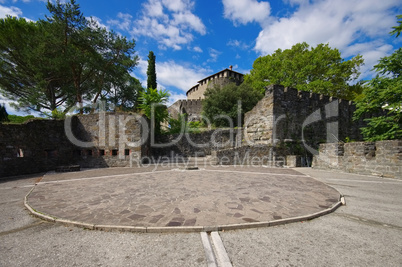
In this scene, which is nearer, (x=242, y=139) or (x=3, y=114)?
(x=3, y=114)

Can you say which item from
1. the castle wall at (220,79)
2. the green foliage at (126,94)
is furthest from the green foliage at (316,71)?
the green foliage at (126,94)

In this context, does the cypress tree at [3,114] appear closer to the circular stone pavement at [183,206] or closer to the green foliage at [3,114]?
the green foliage at [3,114]

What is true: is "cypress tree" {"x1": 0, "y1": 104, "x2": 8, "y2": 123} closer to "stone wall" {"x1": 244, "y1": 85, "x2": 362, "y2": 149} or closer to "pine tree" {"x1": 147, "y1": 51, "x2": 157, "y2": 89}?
"pine tree" {"x1": 147, "y1": 51, "x2": 157, "y2": 89}

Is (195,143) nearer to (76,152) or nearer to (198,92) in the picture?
(76,152)

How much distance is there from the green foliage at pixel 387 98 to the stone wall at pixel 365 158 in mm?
1869

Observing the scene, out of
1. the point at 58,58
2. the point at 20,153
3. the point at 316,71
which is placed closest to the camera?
the point at 20,153

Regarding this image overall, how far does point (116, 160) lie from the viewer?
10.8 meters

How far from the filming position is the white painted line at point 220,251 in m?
1.78

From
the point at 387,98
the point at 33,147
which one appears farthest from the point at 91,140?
the point at 387,98

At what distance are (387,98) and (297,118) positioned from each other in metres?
4.18

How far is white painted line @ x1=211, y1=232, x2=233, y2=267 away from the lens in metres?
1.78

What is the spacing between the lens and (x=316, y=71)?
2002cm

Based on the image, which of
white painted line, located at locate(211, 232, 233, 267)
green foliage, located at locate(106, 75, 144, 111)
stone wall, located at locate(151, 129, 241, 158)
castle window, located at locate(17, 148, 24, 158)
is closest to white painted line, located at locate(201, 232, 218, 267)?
white painted line, located at locate(211, 232, 233, 267)

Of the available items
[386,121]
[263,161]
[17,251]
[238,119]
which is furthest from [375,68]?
[17,251]
